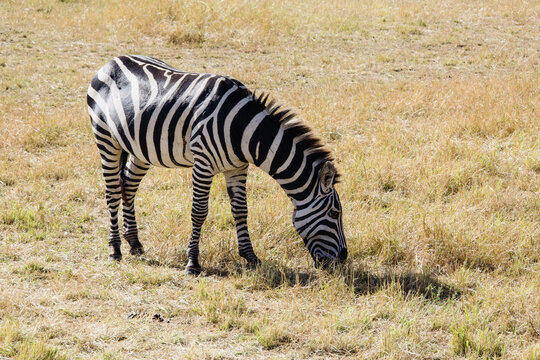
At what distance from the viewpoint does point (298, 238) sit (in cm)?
697

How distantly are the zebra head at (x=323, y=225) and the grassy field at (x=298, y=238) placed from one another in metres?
0.22

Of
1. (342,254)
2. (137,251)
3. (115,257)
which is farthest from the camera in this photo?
(137,251)

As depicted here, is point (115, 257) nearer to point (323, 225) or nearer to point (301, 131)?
point (323, 225)

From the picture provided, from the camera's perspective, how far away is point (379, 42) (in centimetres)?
1656

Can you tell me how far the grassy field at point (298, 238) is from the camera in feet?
16.6

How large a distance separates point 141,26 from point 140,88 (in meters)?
10.8

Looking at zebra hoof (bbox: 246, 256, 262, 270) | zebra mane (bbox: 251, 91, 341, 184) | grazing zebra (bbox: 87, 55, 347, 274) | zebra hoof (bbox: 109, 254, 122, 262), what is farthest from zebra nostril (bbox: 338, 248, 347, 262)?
zebra hoof (bbox: 109, 254, 122, 262)

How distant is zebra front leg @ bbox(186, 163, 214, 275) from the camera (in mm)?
6164

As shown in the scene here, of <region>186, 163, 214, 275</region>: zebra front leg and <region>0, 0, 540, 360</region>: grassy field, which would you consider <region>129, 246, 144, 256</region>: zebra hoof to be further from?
<region>186, 163, 214, 275</region>: zebra front leg

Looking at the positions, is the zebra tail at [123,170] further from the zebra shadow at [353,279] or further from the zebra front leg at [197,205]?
the zebra shadow at [353,279]

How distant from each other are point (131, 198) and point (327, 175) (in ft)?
8.00

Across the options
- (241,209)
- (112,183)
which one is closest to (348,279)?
(241,209)

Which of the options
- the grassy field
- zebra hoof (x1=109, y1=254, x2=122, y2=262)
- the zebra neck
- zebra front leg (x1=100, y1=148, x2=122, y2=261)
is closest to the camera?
the grassy field

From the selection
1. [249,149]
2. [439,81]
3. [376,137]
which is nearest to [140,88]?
[249,149]
